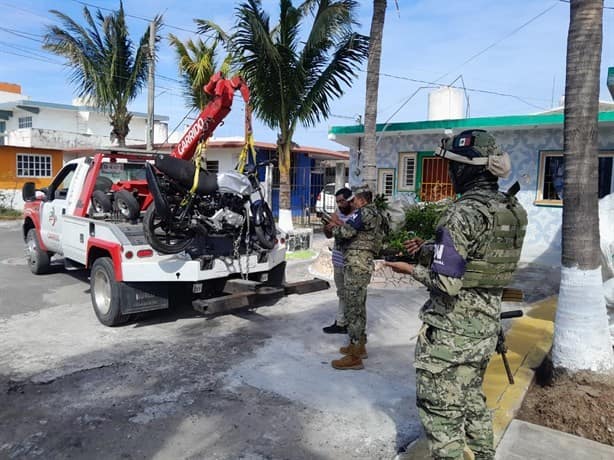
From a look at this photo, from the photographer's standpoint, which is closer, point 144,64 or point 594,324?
point 594,324

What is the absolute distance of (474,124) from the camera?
10.2 m

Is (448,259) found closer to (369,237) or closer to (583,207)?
(583,207)

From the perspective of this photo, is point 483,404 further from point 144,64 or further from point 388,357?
point 144,64

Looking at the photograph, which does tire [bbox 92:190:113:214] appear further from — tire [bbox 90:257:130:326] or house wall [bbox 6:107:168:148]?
house wall [bbox 6:107:168:148]

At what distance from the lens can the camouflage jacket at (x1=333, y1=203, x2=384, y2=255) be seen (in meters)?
4.40

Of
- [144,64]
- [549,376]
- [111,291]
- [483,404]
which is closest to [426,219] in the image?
[549,376]

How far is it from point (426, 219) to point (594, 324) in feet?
16.5

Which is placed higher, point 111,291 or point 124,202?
point 124,202

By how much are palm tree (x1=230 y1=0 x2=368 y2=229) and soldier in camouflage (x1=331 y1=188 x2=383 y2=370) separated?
5888 millimetres

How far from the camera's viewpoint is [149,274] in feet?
16.4

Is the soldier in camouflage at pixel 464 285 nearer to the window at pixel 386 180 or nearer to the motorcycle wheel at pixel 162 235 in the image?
the motorcycle wheel at pixel 162 235

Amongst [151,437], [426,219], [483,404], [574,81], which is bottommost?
[151,437]

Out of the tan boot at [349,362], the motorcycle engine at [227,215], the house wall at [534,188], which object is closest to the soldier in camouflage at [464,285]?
the tan boot at [349,362]

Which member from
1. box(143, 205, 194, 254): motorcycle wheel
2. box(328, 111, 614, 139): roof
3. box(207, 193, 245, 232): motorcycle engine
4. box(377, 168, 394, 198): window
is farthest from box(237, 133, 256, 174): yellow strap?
box(377, 168, 394, 198): window
